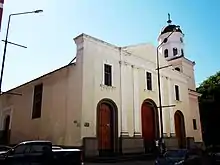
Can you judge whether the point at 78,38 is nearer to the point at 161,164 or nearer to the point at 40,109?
the point at 40,109

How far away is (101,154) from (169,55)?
72.0 ft

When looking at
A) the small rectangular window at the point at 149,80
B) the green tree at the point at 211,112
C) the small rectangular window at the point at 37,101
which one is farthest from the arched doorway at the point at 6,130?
the green tree at the point at 211,112

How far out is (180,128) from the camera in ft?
101

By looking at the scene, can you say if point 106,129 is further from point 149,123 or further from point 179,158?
point 179,158

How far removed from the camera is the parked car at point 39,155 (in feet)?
35.6

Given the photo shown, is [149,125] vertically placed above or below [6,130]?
above

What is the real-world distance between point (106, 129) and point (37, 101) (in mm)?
7894

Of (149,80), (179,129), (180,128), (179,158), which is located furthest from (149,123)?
(179,158)

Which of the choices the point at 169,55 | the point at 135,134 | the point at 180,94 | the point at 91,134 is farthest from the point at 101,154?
the point at 169,55

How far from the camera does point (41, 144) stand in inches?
440

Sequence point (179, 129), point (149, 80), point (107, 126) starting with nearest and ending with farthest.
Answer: point (107, 126)
point (149, 80)
point (179, 129)

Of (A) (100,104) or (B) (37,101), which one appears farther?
(B) (37,101)

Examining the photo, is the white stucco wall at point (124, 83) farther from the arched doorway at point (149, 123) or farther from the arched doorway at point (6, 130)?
the arched doorway at point (6, 130)

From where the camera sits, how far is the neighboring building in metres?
20.1
